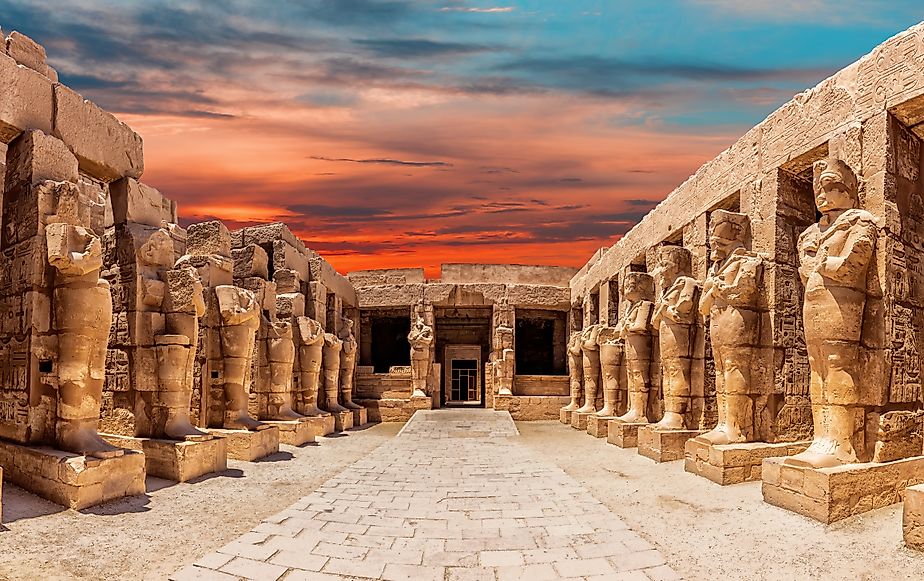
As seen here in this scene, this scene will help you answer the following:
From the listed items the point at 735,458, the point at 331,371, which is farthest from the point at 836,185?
the point at 331,371

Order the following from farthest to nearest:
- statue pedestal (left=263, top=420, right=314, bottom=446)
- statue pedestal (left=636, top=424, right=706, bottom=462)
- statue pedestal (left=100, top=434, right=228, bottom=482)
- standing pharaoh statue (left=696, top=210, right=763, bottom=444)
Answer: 1. statue pedestal (left=263, top=420, right=314, bottom=446)
2. statue pedestal (left=636, top=424, right=706, bottom=462)
3. standing pharaoh statue (left=696, top=210, right=763, bottom=444)
4. statue pedestal (left=100, top=434, right=228, bottom=482)

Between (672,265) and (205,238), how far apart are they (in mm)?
7449

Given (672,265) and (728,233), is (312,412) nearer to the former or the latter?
(672,265)

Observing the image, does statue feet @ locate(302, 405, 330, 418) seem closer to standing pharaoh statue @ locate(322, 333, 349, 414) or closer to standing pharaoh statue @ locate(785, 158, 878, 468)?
standing pharaoh statue @ locate(322, 333, 349, 414)

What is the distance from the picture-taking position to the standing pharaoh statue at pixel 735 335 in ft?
24.3

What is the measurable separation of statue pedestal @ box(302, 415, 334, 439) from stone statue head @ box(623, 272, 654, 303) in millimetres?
6309

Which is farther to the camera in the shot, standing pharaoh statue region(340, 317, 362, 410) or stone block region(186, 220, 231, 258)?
standing pharaoh statue region(340, 317, 362, 410)

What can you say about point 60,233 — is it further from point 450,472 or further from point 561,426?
point 561,426

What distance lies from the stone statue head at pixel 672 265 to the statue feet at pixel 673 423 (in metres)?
2.00

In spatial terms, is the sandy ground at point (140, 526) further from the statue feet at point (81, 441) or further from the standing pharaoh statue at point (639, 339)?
the standing pharaoh statue at point (639, 339)

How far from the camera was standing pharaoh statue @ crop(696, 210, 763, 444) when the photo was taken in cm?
741

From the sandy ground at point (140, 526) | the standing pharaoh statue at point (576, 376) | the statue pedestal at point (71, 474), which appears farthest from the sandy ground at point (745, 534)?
the standing pharaoh statue at point (576, 376)

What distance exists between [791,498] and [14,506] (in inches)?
270

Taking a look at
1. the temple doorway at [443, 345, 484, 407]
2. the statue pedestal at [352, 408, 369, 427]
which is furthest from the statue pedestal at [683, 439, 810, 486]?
the temple doorway at [443, 345, 484, 407]
